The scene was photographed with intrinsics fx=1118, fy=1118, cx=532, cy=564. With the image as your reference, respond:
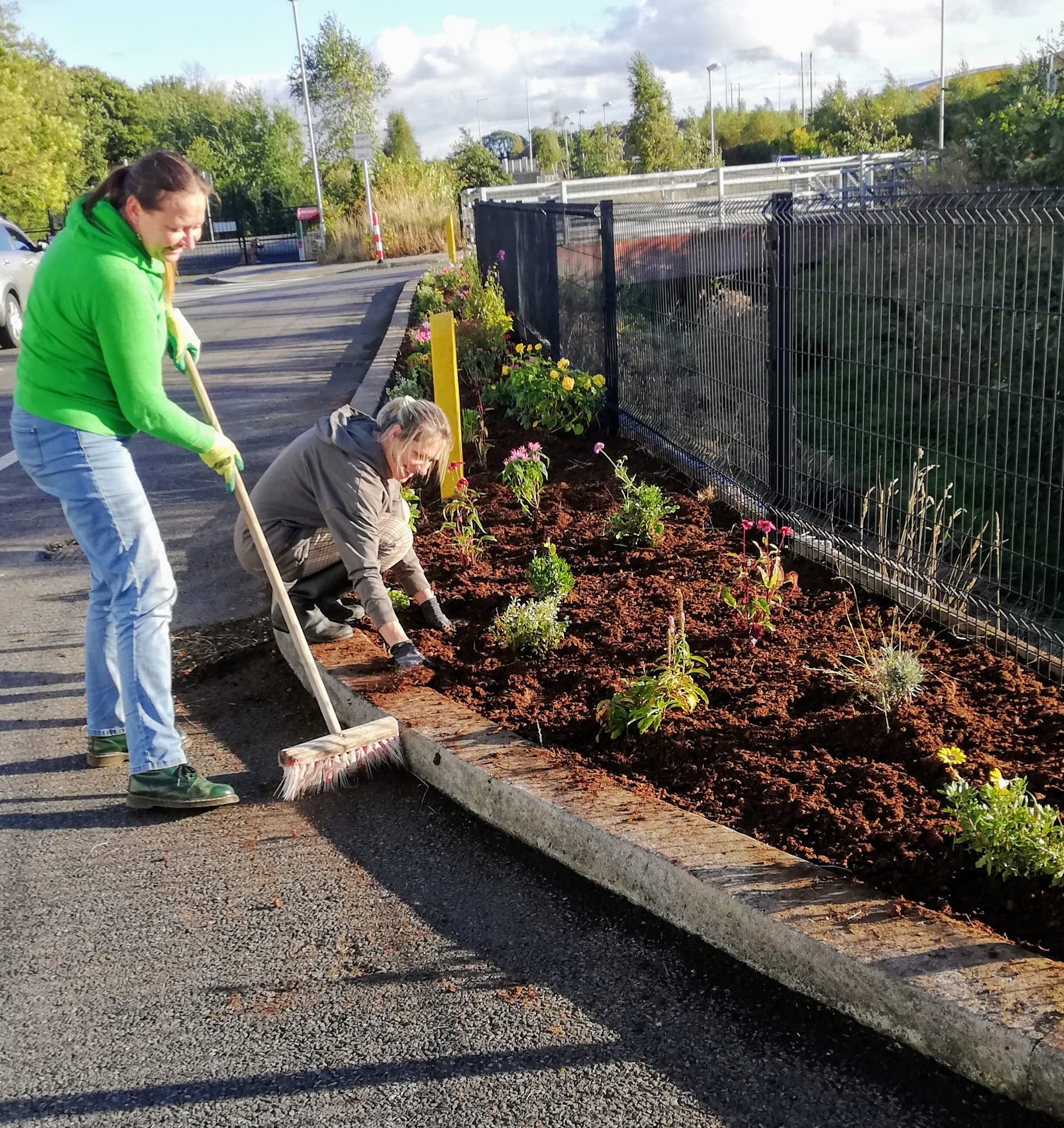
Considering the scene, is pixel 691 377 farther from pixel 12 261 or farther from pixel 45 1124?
pixel 12 261

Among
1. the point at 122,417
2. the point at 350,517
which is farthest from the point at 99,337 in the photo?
the point at 350,517

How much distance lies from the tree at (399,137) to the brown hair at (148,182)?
56471 millimetres

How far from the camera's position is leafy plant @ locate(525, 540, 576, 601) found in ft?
15.3

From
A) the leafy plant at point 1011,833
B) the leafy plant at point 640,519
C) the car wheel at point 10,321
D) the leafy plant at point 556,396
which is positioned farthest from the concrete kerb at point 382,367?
the car wheel at point 10,321

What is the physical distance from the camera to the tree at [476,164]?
144ft

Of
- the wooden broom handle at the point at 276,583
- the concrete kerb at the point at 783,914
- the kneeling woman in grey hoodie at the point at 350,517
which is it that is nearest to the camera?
the concrete kerb at the point at 783,914

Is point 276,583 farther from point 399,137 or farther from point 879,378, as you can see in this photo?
point 399,137


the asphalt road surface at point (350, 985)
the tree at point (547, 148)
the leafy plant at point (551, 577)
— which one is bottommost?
the asphalt road surface at point (350, 985)

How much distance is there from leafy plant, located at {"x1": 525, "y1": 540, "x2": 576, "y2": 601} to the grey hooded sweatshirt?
47cm

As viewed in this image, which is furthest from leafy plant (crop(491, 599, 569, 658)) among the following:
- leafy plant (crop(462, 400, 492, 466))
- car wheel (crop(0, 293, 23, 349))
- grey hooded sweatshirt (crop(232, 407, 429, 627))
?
car wheel (crop(0, 293, 23, 349))

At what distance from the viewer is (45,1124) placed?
238 cm

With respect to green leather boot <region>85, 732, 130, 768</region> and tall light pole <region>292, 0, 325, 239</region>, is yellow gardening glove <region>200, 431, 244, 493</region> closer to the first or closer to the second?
green leather boot <region>85, 732, 130, 768</region>

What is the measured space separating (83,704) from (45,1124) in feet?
7.88

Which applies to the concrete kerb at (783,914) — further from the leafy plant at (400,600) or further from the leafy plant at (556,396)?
the leafy plant at (556,396)
